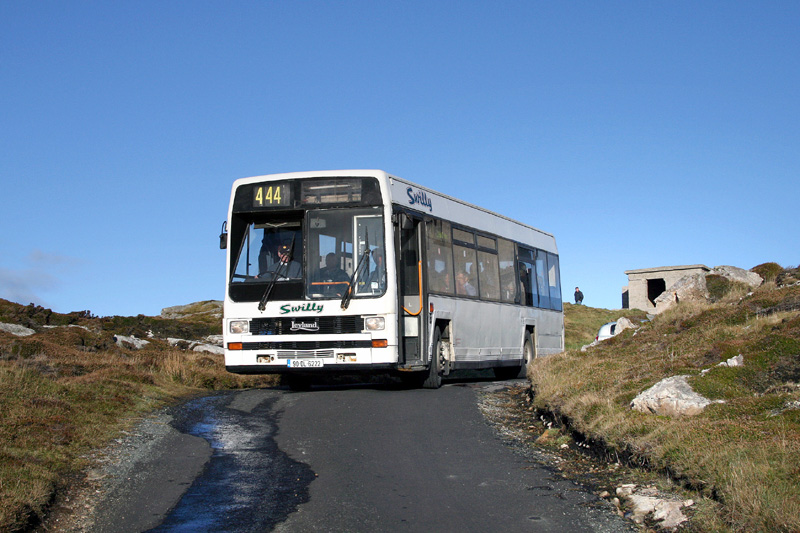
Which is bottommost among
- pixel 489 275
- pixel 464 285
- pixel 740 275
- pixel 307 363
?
pixel 307 363

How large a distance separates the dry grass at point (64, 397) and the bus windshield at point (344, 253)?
3383 mm

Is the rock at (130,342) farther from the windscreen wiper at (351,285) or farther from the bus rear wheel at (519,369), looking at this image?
the windscreen wiper at (351,285)

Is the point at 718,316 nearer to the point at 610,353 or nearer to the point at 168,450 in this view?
the point at 610,353

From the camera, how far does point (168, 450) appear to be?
9406mm

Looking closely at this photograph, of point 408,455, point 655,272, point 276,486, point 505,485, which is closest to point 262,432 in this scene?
point 408,455

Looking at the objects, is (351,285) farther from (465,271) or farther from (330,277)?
(465,271)

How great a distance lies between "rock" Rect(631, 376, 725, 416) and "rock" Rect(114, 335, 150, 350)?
1898 cm

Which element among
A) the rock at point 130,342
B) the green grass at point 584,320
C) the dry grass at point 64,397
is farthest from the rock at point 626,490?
the green grass at point 584,320

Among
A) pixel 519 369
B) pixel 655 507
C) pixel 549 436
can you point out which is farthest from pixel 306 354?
pixel 519 369

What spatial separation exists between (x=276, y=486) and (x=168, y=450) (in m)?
2.46

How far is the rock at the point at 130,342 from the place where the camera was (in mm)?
25661

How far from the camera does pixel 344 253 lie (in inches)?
549

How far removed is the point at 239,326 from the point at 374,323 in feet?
7.75

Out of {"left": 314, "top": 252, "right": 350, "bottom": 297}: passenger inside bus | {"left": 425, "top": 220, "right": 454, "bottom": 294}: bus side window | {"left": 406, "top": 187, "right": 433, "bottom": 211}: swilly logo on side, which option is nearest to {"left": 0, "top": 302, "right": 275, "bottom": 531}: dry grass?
{"left": 314, "top": 252, "right": 350, "bottom": 297}: passenger inside bus
